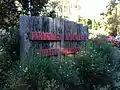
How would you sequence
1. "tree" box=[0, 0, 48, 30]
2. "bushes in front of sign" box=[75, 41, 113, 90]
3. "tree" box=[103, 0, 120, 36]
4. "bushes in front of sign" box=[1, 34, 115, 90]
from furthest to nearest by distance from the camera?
"tree" box=[103, 0, 120, 36]
"tree" box=[0, 0, 48, 30]
"bushes in front of sign" box=[75, 41, 113, 90]
"bushes in front of sign" box=[1, 34, 115, 90]

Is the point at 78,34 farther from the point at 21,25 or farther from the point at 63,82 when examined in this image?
the point at 63,82

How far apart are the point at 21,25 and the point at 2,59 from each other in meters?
1.30

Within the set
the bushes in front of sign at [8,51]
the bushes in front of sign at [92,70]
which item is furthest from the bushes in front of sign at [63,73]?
the bushes in front of sign at [8,51]

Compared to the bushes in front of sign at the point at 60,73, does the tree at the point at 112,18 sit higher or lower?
higher

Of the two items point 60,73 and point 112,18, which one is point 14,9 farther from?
point 112,18

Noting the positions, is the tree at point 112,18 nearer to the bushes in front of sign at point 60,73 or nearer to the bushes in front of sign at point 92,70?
the bushes in front of sign at point 60,73

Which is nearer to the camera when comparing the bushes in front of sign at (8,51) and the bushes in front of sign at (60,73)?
the bushes in front of sign at (60,73)

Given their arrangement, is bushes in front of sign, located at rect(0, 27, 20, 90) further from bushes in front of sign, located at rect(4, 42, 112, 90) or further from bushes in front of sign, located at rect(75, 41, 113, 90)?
bushes in front of sign, located at rect(75, 41, 113, 90)

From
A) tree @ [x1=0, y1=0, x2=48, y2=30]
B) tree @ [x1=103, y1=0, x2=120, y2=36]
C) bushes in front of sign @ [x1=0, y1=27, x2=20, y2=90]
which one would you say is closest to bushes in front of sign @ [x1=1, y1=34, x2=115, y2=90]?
bushes in front of sign @ [x1=0, y1=27, x2=20, y2=90]

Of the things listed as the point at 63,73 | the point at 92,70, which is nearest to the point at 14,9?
the point at 92,70

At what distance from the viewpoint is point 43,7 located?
77.9ft

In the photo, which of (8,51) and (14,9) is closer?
(8,51)

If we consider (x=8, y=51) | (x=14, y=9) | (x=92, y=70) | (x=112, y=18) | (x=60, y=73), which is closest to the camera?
(x=60, y=73)

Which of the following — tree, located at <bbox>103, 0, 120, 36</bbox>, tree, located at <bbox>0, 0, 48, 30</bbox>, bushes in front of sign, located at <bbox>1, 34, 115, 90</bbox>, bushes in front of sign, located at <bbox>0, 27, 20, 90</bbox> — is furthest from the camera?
tree, located at <bbox>103, 0, 120, 36</bbox>
